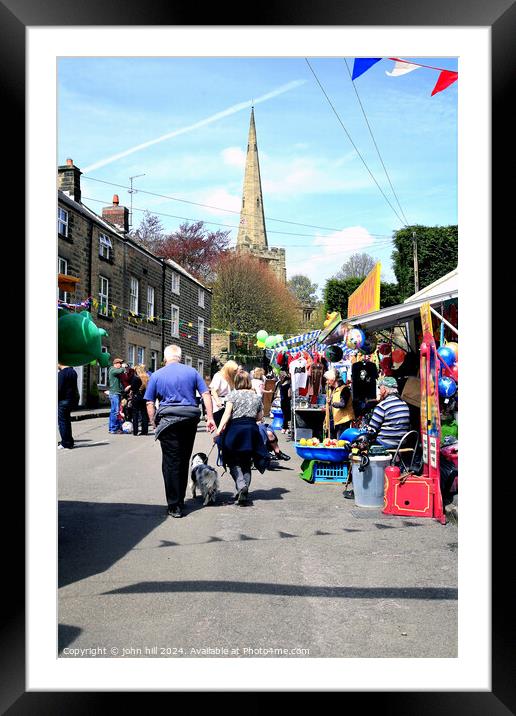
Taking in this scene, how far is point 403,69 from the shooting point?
5320mm

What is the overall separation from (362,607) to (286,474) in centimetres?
622

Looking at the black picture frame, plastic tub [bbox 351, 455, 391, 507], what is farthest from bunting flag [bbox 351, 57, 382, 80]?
plastic tub [bbox 351, 455, 391, 507]

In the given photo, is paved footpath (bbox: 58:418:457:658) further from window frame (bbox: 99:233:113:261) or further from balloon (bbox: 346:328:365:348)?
window frame (bbox: 99:233:113:261)

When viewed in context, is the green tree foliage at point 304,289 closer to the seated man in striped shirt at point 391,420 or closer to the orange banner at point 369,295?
the orange banner at point 369,295

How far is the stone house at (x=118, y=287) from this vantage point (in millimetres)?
21812

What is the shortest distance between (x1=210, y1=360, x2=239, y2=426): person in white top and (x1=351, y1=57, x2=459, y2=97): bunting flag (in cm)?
456

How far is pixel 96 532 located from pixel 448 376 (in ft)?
13.8

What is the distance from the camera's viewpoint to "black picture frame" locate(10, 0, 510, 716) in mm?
3396

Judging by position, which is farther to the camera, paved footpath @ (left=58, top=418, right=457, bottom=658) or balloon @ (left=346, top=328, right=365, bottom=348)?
balloon @ (left=346, top=328, right=365, bottom=348)

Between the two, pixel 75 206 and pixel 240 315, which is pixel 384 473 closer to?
pixel 75 206

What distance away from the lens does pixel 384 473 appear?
310 inches

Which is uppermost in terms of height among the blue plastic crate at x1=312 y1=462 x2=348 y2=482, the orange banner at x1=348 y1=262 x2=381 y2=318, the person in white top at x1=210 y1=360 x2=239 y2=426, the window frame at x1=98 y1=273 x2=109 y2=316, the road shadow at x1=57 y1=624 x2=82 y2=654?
the window frame at x1=98 y1=273 x2=109 y2=316
